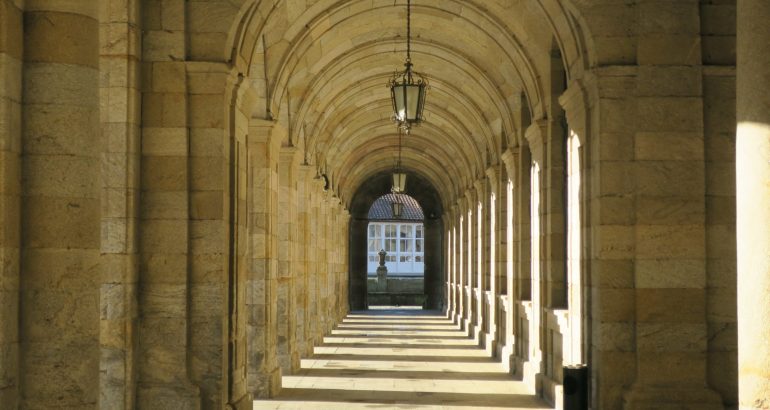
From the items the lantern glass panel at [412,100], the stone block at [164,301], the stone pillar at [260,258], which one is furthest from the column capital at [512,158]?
the stone block at [164,301]

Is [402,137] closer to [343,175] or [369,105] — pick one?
[343,175]

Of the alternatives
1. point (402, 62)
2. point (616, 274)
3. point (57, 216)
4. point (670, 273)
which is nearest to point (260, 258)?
point (616, 274)

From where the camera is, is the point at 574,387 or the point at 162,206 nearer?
the point at 574,387

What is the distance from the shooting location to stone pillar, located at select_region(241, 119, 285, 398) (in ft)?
38.3

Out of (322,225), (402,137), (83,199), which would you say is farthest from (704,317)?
(402,137)

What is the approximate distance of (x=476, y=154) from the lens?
19703mm

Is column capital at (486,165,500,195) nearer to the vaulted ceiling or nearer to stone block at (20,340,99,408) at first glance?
the vaulted ceiling

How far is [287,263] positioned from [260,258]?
2.60 meters

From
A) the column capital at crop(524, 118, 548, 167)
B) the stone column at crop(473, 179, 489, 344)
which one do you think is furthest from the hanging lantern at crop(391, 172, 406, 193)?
the column capital at crop(524, 118, 548, 167)

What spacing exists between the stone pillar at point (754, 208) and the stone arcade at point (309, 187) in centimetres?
1

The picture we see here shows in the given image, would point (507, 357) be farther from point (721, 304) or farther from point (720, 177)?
point (720, 177)

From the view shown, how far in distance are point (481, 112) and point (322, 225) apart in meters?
5.68

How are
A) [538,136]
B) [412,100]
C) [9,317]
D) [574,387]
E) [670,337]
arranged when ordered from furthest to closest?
[538,136]
[412,100]
[670,337]
[574,387]
[9,317]

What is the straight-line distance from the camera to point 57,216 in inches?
204
